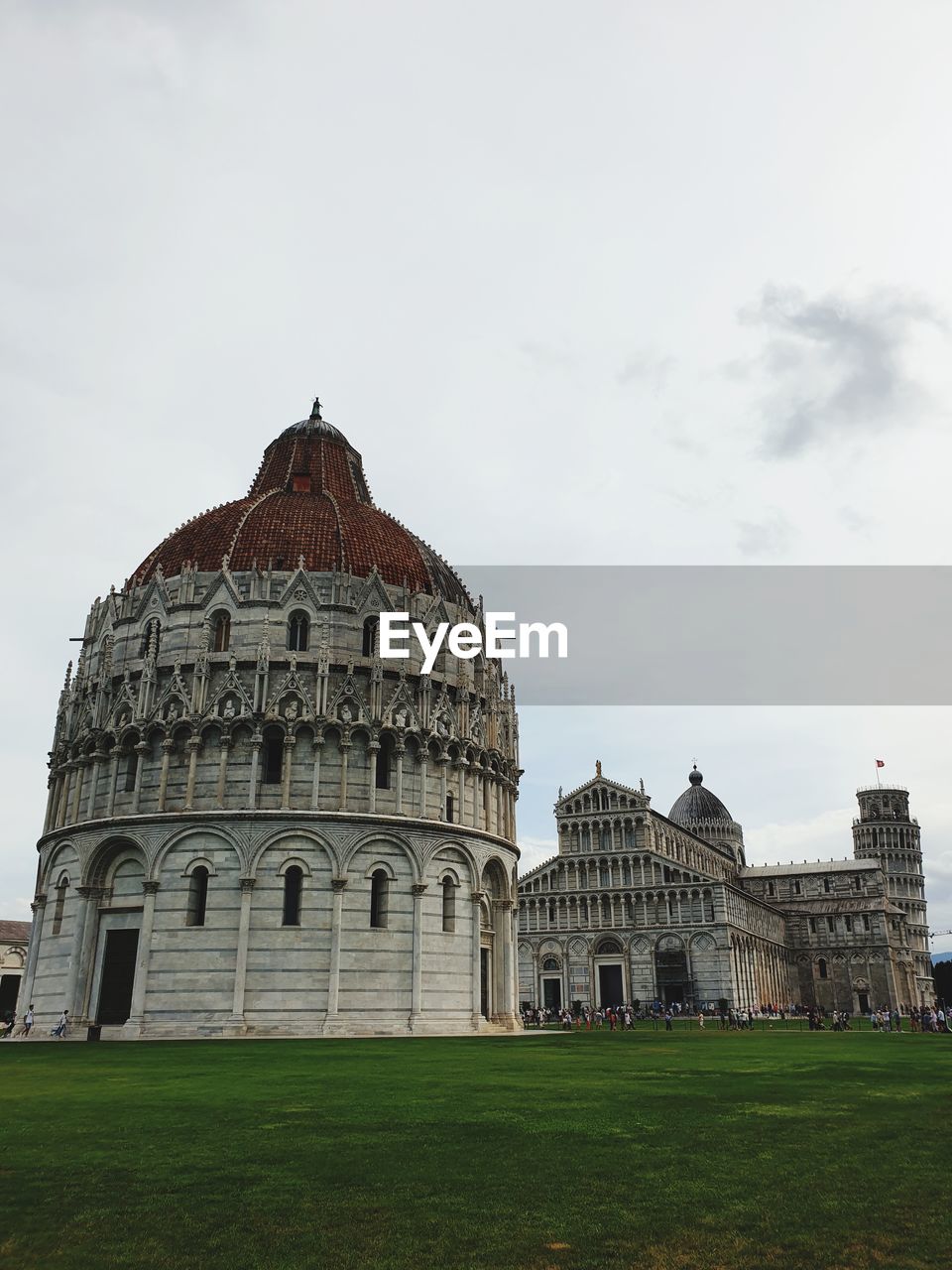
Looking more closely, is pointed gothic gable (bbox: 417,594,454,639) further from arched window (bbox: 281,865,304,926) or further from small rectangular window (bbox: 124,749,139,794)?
small rectangular window (bbox: 124,749,139,794)

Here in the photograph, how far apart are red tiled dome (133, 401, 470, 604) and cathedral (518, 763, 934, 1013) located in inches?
2003

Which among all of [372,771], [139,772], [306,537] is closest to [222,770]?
[139,772]

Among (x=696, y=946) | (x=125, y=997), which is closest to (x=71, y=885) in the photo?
(x=125, y=997)

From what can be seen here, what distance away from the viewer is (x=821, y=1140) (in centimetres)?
1259

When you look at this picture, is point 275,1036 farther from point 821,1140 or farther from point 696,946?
point 696,946

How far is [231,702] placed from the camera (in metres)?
44.4

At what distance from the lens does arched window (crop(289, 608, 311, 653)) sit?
46812 mm

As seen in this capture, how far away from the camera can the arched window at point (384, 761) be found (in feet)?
149

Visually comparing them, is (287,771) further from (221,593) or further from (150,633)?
(150,633)

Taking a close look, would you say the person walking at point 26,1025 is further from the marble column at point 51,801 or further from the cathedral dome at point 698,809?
the cathedral dome at point 698,809

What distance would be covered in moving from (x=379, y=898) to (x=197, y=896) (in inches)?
306

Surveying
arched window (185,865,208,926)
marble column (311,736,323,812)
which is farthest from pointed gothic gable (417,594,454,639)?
arched window (185,865,208,926)

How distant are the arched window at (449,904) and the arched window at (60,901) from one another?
17425 millimetres

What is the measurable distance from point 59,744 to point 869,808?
Result: 12671cm
